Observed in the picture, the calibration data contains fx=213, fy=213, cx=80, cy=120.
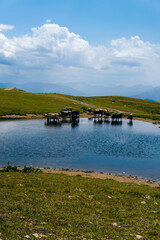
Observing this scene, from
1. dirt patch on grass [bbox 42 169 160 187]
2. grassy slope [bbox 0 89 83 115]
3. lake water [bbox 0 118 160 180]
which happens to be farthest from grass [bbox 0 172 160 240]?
grassy slope [bbox 0 89 83 115]

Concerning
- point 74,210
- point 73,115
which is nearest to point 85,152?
point 74,210

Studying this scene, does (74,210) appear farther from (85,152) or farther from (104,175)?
(85,152)

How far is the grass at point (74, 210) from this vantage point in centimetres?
1252

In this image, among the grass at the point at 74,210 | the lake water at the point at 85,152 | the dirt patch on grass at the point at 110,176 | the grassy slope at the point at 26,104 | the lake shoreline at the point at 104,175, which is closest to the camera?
the grass at the point at 74,210

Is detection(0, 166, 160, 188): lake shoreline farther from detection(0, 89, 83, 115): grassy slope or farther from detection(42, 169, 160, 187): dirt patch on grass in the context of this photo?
detection(0, 89, 83, 115): grassy slope

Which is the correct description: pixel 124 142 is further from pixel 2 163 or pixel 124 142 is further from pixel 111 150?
pixel 2 163

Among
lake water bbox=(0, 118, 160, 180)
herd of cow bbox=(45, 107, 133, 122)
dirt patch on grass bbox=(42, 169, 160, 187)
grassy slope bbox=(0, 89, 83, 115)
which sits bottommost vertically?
dirt patch on grass bbox=(42, 169, 160, 187)

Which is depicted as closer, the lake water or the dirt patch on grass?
the dirt patch on grass

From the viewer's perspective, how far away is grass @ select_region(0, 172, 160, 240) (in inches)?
493

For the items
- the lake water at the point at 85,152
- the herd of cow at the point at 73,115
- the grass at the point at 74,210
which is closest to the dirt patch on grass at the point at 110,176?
the lake water at the point at 85,152

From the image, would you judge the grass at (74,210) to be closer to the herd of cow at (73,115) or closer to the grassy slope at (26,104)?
the herd of cow at (73,115)

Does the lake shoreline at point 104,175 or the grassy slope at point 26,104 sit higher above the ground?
the grassy slope at point 26,104

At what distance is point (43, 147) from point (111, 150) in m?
13.9

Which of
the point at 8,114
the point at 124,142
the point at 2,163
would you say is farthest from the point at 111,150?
the point at 8,114
